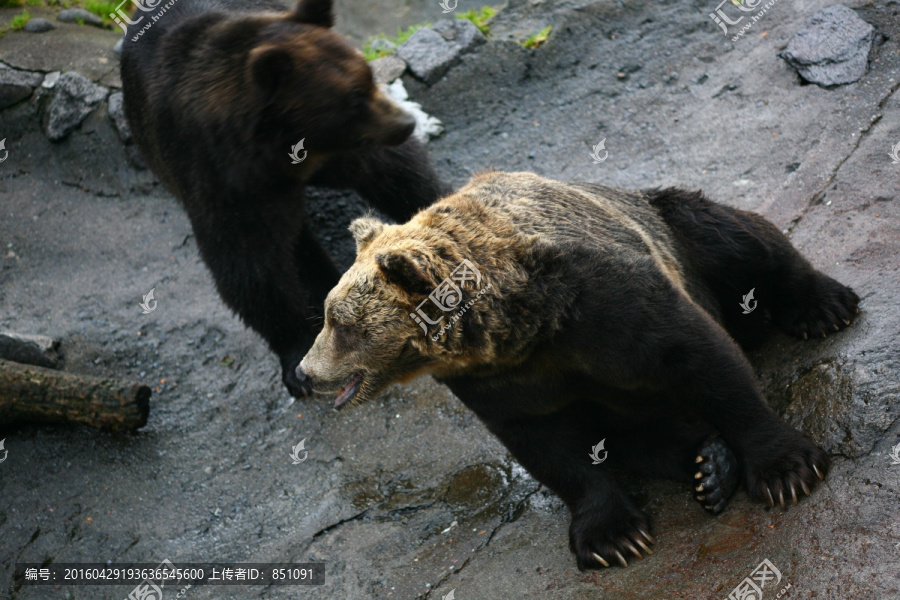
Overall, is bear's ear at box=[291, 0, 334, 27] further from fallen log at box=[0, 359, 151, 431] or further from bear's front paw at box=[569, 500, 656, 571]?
bear's front paw at box=[569, 500, 656, 571]

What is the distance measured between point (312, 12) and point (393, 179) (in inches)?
52.3

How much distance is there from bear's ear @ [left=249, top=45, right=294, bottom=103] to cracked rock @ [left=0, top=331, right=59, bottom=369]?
3.04 meters

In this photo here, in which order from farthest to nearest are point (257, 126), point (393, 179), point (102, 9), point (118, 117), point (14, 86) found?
point (102, 9) → point (14, 86) → point (118, 117) → point (393, 179) → point (257, 126)

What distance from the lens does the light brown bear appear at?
12.2 feet

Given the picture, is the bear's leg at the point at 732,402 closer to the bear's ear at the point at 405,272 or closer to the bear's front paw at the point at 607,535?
the bear's front paw at the point at 607,535

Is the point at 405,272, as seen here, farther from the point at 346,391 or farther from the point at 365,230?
the point at 346,391

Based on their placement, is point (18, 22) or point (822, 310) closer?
point (822, 310)

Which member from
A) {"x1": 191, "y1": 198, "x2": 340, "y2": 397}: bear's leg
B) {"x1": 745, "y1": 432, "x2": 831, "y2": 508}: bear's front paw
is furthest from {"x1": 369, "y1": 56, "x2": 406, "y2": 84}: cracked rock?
{"x1": 745, "y1": 432, "x2": 831, "y2": 508}: bear's front paw

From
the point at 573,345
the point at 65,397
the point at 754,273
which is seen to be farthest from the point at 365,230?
the point at 65,397

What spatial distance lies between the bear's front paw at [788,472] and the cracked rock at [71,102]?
761 centimetres

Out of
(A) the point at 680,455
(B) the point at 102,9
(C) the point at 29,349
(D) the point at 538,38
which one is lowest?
(C) the point at 29,349

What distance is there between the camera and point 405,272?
377 centimetres

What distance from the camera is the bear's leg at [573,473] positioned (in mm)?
4078

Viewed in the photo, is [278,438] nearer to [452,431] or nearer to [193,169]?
[452,431]
